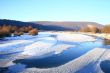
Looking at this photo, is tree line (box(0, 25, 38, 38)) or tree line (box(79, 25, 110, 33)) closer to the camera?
tree line (box(0, 25, 38, 38))

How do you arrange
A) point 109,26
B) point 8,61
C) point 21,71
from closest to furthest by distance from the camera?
point 21,71
point 8,61
point 109,26

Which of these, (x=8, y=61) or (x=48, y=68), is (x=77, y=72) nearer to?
(x=48, y=68)

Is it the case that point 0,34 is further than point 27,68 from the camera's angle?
Yes

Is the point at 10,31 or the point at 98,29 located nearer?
the point at 10,31

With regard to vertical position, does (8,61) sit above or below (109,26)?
above

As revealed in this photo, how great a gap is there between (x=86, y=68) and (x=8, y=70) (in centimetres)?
449

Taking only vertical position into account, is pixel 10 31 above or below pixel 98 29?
above

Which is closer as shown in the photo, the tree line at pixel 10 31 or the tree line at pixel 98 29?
the tree line at pixel 10 31

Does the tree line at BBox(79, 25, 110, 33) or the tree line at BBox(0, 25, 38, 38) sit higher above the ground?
the tree line at BBox(0, 25, 38, 38)

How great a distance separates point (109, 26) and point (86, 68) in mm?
68319

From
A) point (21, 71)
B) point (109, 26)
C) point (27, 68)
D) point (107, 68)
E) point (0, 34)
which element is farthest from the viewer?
point (109, 26)

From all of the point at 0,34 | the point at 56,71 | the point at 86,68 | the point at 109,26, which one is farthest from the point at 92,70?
the point at 109,26

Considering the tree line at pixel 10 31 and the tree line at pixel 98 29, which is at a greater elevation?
the tree line at pixel 10 31

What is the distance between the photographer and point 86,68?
44.5ft
